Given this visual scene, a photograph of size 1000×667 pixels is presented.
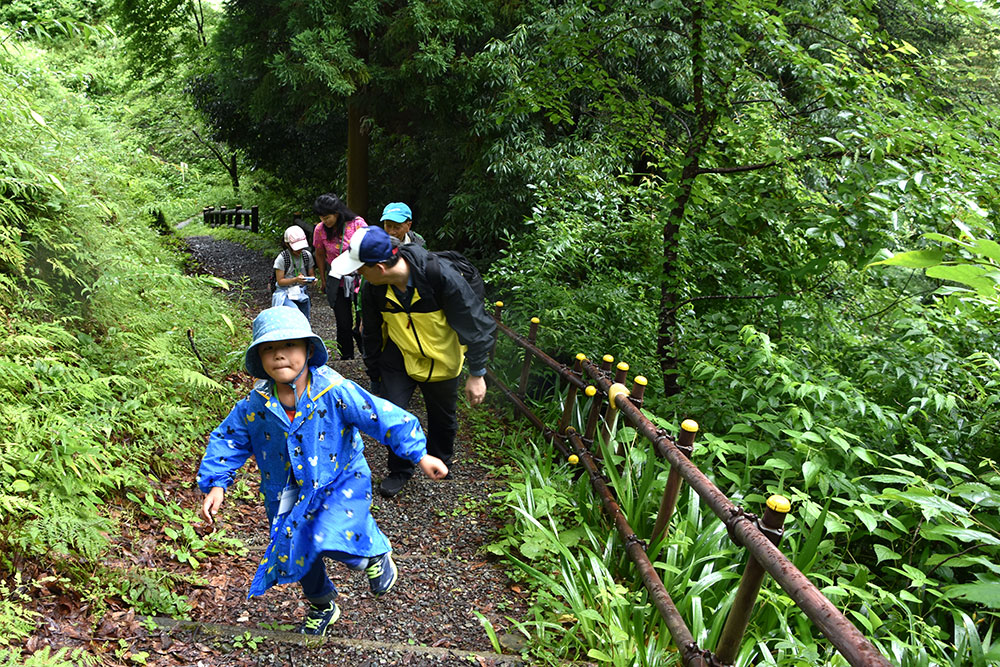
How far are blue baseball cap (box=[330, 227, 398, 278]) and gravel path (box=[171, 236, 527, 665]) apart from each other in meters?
1.71

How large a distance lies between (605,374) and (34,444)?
3.32 metres

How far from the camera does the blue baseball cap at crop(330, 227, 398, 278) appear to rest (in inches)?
142

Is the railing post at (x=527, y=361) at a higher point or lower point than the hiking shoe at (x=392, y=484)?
higher

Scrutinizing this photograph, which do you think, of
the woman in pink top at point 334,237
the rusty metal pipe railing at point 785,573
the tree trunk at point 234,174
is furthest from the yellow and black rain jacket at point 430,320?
the tree trunk at point 234,174

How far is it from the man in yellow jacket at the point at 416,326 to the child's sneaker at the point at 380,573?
132 cm

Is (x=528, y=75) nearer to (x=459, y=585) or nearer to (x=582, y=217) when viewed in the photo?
(x=582, y=217)

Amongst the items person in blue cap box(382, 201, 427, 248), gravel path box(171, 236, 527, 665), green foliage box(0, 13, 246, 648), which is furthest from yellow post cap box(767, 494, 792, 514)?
person in blue cap box(382, 201, 427, 248)

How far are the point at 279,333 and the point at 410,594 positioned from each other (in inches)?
70.0

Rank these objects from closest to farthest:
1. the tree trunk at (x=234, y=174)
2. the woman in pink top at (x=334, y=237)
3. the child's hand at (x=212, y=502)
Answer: the child's hand at (x=212, y=502), the woman in pink top at (x=334, y=237), the tree trunk at (x=234, y=174)

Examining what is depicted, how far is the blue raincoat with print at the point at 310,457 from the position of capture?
2.67 metres

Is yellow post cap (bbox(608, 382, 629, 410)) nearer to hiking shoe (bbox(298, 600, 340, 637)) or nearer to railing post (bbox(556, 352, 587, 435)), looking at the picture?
railing post (bbox(556, 352, 587, 435))

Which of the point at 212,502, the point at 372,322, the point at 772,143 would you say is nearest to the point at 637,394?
the point at 372,322

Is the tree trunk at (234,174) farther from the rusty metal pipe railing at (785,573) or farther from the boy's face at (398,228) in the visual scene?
the rusty metal pipe railing at (785,573)

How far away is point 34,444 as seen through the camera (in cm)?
349
